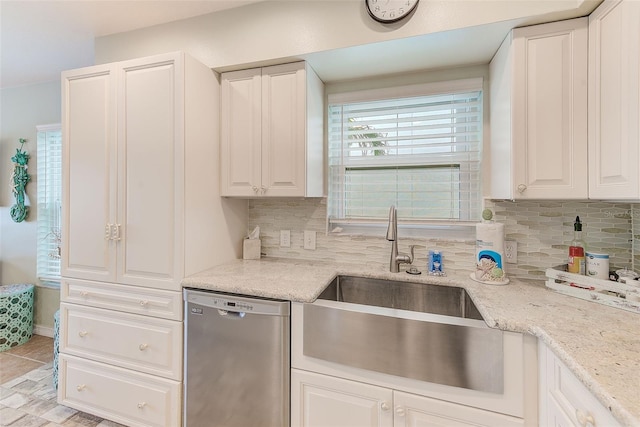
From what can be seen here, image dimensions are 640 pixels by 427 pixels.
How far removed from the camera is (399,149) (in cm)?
190

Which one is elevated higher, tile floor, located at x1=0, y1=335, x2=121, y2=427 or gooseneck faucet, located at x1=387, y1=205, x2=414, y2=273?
gooseneck faucet, located at x1=387, y1=205, x2=414, y2=273

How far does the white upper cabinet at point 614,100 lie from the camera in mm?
1035

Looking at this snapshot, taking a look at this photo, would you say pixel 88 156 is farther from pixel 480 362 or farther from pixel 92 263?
pixel 480 362

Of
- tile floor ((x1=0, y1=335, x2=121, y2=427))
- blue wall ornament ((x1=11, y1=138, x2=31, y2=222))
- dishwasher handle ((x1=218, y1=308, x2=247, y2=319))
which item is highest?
blue wall ornament ((x1=11, y1=138, x2=31, y2=222))

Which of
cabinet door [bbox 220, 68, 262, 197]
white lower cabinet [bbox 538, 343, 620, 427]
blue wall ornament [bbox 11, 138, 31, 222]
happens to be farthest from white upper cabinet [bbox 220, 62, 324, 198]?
blue wall ornament [bbox 11, 138, 31, 222]

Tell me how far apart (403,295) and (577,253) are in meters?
0.87

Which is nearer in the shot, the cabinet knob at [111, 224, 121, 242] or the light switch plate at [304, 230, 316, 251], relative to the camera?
the cabinet knob at [111, 224, 121, 242]

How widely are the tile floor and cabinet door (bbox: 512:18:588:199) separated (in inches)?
106

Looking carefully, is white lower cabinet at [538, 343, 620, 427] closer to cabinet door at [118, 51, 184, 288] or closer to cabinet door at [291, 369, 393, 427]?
cabinet door at [291, 369, 393, 427]

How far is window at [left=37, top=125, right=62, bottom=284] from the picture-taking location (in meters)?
2.84

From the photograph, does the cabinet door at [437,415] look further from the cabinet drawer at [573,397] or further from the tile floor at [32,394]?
the tile floor at [32,394]

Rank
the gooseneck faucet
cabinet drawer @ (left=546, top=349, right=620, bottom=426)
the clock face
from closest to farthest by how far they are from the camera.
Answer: cabinet drawer @ (left=546, top=349, right=620, bottom=426) < the clock face < the gooseneck faucet

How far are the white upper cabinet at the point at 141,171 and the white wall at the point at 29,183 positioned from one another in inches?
65.5

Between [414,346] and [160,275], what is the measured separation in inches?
52.4
